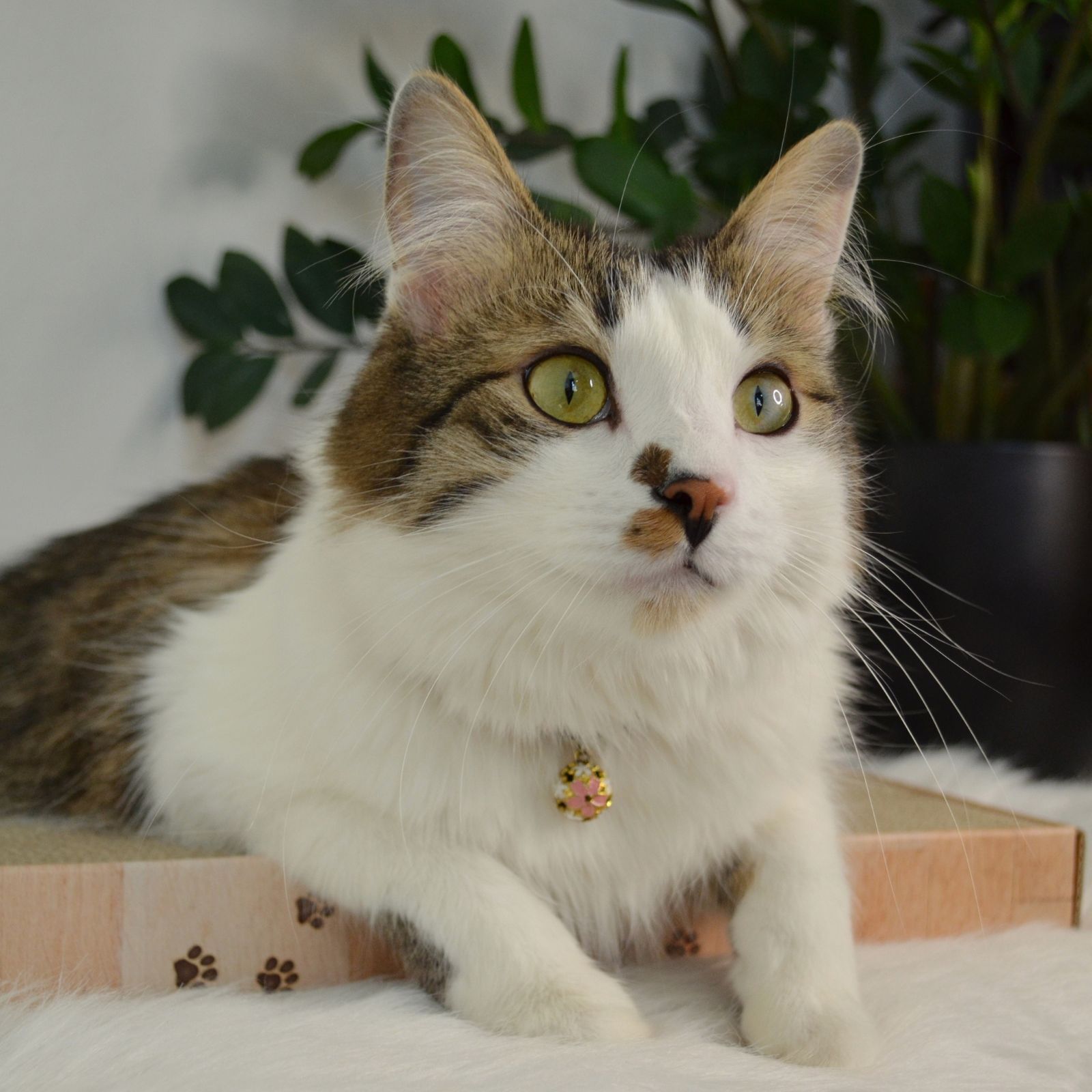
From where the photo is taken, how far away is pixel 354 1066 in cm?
75

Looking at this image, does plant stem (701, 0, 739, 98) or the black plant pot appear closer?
the black plant pot

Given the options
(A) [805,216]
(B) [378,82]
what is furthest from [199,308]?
(A) [805,216]

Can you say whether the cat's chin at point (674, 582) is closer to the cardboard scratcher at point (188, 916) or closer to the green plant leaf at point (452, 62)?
the cardboard scratcher at point (188, 916)

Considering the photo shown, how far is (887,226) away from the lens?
2191 mm

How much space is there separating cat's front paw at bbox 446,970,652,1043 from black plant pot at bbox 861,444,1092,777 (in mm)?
1006

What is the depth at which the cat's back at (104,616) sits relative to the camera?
119 centimetres

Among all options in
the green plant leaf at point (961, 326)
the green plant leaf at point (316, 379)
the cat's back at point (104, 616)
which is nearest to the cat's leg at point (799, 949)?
the cat's back at point (104, 616)

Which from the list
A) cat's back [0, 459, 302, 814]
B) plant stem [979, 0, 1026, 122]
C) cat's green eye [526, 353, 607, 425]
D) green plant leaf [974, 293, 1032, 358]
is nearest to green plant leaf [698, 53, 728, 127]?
plant stem [979, 0, 1026, 122]

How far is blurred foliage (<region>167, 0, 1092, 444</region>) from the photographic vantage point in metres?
1.70

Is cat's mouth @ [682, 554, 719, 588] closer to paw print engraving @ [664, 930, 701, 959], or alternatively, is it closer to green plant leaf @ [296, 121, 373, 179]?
paw print engraving @ [664, 930, 701, 959]

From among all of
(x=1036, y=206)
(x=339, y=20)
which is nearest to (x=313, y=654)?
(x=1036, y=206)

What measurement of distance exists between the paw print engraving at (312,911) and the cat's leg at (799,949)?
345 millimetres

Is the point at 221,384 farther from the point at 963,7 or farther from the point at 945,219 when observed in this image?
the point at 963,7

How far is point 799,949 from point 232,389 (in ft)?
4.71
